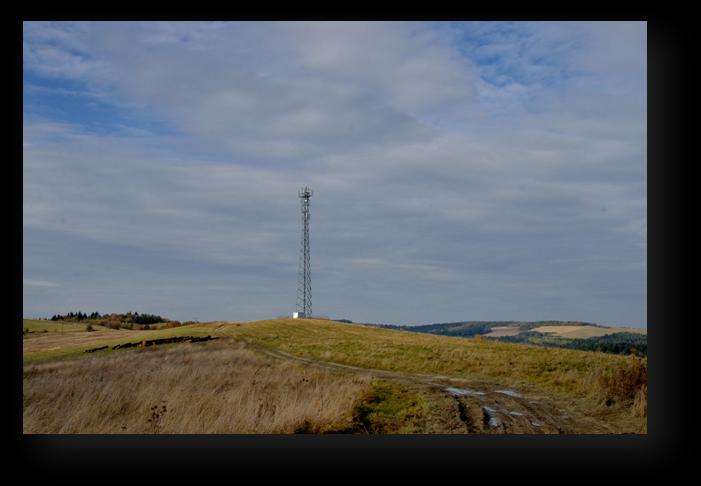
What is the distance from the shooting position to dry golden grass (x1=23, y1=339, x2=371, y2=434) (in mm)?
10102

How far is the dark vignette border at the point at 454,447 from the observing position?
7.28 meters

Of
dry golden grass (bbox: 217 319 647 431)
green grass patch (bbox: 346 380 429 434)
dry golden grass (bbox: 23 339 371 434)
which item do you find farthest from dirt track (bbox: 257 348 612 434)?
dry golden grass (bbox: 23 339 371 434)

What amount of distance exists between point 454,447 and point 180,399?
6510 millimetres

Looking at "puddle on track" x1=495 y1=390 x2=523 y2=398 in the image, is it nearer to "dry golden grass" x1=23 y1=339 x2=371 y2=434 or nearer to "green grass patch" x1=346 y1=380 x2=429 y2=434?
"green grass patch" x1=346 y1=380 x2=429 y2=434

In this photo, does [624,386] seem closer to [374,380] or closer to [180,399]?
[374,380]

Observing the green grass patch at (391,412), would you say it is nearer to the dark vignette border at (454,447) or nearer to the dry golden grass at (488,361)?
the dark vignette border at (454,447)

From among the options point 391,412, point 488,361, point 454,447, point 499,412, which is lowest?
point 488,361

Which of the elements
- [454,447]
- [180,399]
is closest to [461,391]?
[180,399]

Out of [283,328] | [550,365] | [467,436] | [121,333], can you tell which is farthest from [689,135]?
[283,328]

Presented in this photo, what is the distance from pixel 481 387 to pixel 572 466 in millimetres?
7718

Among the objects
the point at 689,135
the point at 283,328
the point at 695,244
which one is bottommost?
the point at 283,328

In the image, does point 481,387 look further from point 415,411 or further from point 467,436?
point 467,436

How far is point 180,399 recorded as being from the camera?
12297 mm
